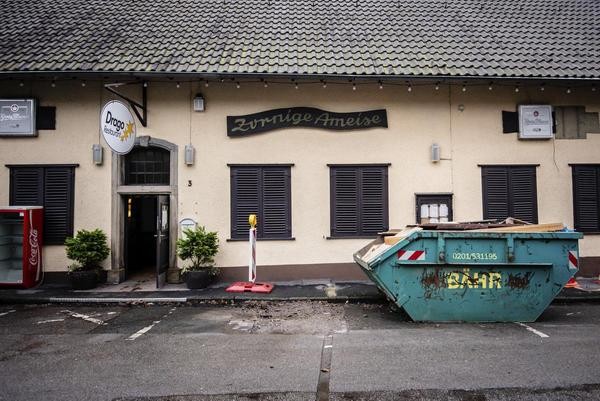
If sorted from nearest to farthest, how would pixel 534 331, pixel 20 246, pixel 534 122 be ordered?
pixel 534 331, pixel 20 246, pixel 534 122

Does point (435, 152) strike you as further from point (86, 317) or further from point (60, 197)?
point (60, 197)

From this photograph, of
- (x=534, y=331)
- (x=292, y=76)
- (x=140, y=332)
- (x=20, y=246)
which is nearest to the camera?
(x=534, y=331)

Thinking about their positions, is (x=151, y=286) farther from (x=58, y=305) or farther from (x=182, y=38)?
(x=182, y=38)

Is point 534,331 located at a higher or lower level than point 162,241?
lower

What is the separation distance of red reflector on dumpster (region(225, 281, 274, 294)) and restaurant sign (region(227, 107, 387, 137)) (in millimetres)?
3715

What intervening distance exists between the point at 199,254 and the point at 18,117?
5.77m

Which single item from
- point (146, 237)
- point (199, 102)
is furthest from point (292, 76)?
point (146, 237)

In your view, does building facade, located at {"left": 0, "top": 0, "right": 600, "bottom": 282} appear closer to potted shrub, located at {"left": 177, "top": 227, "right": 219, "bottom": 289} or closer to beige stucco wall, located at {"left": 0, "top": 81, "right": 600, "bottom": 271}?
beige stucco wall, located at {"left": 0, "top": 81, "right": 600, "bottom": 271}

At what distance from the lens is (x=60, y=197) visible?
927 centimetres

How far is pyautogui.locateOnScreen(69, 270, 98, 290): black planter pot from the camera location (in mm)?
8531

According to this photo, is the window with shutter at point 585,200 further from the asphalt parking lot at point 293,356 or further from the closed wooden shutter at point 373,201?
the closed wooden shutter at point 373,201

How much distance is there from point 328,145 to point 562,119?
6.23 m

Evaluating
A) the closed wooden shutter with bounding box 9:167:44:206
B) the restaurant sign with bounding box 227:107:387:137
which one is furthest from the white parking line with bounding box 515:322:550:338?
the closed wooden shutter with bounding box 9:167:44:206

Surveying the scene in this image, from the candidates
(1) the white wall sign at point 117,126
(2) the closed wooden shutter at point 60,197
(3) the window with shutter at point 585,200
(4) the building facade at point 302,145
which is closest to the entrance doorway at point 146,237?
(4) the building facade at point 302,145
